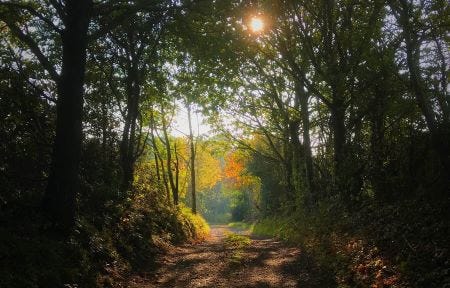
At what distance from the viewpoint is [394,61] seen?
11.7 m

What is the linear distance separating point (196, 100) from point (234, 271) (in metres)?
10.9

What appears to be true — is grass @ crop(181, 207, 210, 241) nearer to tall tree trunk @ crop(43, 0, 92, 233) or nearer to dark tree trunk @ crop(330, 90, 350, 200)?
dark tree trunk @ crop(330, 90, 350, 200)

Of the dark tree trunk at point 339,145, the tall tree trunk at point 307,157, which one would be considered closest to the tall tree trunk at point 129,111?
the dark tree trunk at point 339,145

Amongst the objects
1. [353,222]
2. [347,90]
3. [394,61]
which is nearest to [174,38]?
[347,90]

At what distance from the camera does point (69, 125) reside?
9180 mm

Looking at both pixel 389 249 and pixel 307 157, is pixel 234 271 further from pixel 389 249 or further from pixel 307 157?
pixel 307 157

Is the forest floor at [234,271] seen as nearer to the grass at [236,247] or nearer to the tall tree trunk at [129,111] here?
the grass at [236,247]

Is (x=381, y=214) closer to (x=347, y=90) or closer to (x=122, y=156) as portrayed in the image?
(x=347, y=90)

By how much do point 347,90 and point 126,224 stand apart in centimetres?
827

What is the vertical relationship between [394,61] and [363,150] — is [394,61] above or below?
above

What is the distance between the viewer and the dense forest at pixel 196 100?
309 inches

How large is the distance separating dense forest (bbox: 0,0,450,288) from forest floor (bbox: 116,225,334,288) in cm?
42

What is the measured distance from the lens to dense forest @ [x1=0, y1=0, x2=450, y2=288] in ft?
25.8

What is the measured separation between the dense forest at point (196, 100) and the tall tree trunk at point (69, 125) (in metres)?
0.03
